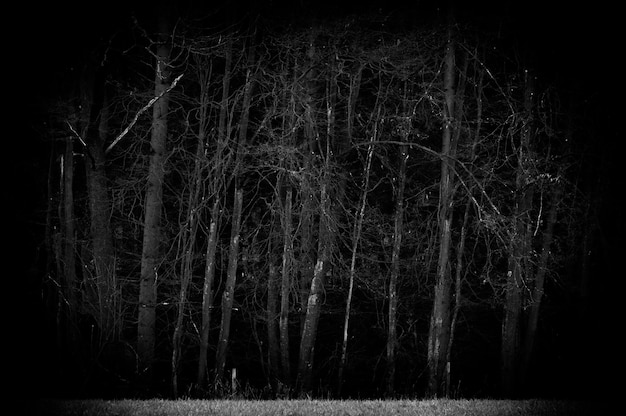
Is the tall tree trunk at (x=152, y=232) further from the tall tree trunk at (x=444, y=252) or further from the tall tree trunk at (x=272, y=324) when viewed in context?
the tall tree trunk at (x=444, y=252)

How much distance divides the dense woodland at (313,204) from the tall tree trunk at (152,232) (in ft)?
0.15

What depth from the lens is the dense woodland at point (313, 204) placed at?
13.5m

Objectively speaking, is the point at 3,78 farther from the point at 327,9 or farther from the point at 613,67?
the point at 613,67

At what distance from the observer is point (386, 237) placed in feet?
55.4

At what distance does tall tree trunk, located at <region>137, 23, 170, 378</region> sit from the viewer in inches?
517

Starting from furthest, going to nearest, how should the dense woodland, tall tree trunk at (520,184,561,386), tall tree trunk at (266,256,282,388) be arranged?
tall tree trunk at (266,256,282,388)
tall tree trunk at (520,184,561,386)
the dense woodland

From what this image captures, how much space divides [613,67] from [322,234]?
9.56 metres

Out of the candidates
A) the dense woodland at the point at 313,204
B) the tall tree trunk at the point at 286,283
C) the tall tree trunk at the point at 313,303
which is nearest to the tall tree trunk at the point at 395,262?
the dense woodland at the point at 313,204

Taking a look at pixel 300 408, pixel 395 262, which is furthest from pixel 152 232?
pixel 395 262

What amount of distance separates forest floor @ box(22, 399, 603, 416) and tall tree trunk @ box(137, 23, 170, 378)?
4.49 metres

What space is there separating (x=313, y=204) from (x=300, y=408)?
689 cm

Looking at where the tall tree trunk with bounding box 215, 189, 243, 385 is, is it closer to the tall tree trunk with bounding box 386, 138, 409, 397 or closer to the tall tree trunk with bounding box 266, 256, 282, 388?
the tall tree trunk with bounding box 266, 256, 282, 388

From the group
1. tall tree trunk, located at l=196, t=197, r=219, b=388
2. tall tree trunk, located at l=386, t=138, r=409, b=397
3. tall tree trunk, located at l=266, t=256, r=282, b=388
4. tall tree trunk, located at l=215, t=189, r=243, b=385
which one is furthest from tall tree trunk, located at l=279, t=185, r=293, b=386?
tall tree trunk, located at l=386, t=138, r=409, b=397

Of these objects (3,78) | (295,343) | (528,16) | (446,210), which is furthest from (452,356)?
(3,78)
